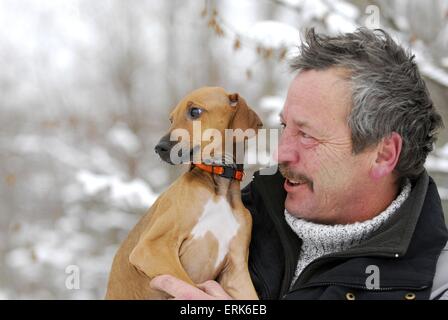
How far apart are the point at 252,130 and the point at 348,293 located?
447 mm

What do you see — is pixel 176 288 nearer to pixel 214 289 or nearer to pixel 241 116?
pixel 214 289

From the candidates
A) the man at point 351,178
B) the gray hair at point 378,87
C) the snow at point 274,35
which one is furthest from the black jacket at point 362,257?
the snow at point 274,35

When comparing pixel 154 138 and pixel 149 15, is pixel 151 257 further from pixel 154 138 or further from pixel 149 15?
pixel 149 15

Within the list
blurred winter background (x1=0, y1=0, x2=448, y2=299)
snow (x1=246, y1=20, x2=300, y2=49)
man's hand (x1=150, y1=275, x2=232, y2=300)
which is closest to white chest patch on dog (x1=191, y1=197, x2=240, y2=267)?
man's hand (x1=150, y1=275, x2=232, y2=300)

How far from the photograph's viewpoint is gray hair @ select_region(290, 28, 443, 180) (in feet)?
4.46

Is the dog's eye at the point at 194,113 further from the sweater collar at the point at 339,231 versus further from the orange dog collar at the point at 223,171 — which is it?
the sweater collar at the point at 339,231

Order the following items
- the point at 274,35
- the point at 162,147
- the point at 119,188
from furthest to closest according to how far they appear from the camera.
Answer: the point at 119,188, the point at 274,35, the point at 162,147

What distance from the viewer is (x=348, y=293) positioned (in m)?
1.26

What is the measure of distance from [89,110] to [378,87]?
11.6ft

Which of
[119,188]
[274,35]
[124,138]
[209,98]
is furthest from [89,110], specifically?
[209,98]

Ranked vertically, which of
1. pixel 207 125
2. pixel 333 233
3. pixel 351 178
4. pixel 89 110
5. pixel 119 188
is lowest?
pixel 119 188

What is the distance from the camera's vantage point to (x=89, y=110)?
4.64 meters

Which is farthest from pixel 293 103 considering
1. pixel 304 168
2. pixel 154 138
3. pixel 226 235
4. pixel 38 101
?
pixel 38 101
